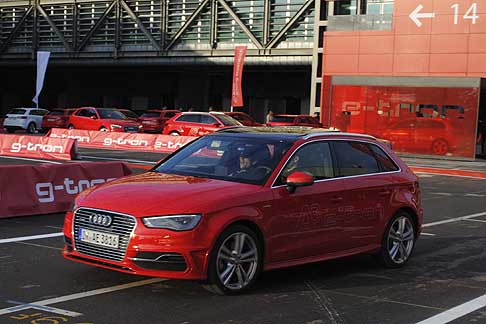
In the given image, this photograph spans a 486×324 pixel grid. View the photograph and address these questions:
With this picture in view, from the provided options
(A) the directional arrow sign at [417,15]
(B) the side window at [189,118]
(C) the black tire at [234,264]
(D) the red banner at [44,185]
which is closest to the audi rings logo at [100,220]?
(C) the black tire at [234,264]

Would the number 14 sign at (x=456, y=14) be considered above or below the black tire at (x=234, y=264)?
above

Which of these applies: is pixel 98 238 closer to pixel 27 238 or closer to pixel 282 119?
pixel 27 238

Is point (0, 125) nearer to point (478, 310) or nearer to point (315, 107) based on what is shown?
point (315, 107)

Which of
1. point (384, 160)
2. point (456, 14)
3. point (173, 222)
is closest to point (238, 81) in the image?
point (456, 14)

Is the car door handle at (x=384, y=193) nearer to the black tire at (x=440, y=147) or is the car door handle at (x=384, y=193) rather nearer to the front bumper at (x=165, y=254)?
the front bumper at (x=165, y=254)

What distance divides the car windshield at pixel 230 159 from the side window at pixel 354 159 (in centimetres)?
74

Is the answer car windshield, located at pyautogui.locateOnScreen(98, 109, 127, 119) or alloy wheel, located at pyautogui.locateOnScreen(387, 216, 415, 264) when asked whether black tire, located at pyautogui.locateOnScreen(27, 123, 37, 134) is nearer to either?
car windshield, located at pyautogui.locateOnScreen(98, 109, 127, 119)

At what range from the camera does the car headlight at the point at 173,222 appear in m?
6.58

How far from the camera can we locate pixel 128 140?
32.0 metres

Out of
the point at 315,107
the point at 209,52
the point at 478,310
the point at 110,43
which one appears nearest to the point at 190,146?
the point at 478,310

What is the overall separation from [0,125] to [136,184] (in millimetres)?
42831

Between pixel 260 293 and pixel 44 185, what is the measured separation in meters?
6.27

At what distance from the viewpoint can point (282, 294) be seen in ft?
23.4

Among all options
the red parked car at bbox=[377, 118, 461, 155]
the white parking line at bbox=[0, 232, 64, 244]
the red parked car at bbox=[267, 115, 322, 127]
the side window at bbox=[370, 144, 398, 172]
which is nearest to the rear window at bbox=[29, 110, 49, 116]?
the red parked car at bbox=[267, 115, 322, 127]
